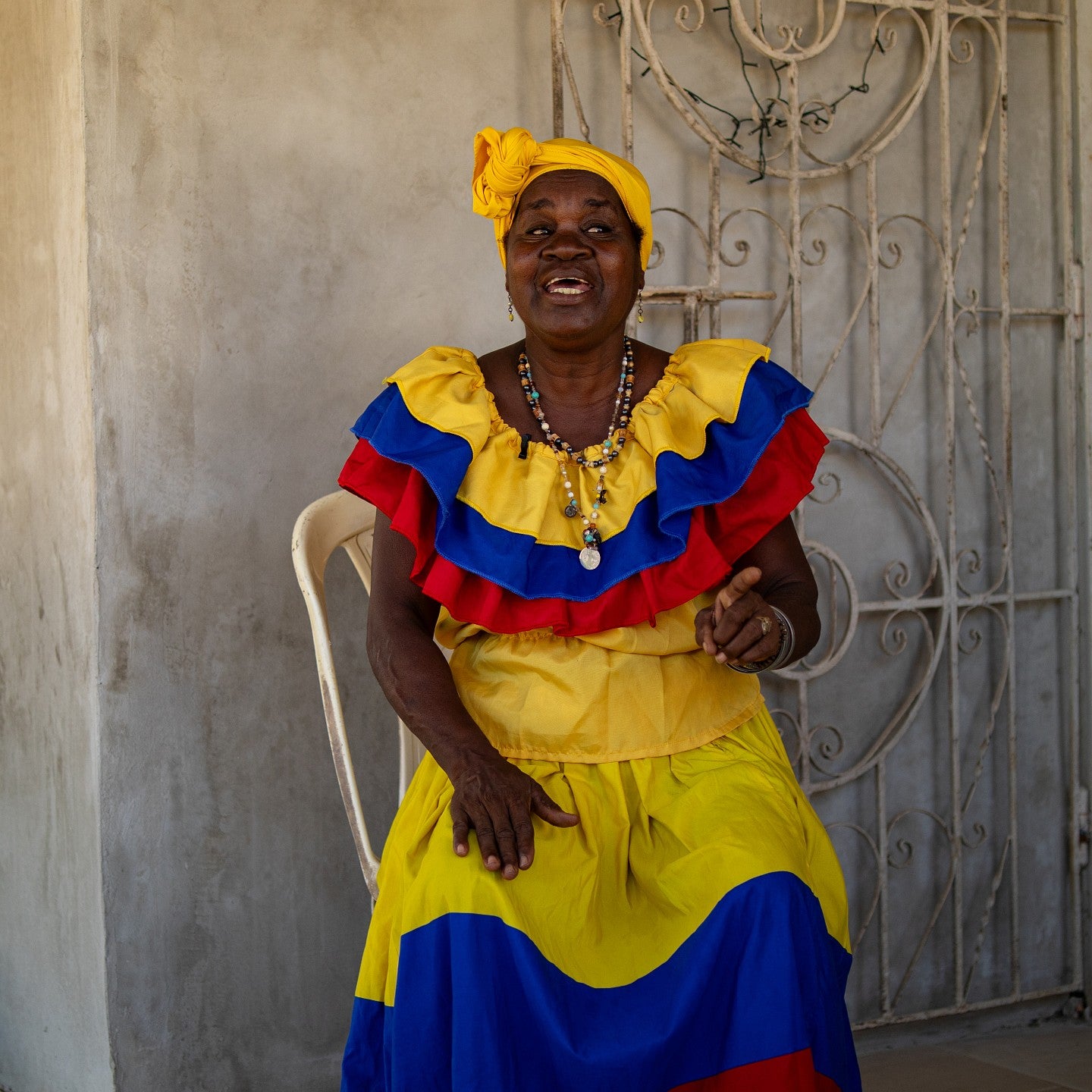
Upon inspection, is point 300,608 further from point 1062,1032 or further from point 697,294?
point 1062,1032

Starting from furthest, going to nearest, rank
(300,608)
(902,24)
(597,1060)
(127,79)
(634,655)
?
(902,24), (300,608), (127,79), (634,655), (597,1060)

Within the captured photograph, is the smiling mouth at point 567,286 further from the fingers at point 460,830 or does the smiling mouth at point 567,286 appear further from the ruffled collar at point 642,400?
the fingers at point 460,830

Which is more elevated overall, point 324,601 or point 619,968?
point 324,601

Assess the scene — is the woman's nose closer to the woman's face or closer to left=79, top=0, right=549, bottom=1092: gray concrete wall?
the woman's face

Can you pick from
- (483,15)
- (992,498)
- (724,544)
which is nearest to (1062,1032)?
(992,498)

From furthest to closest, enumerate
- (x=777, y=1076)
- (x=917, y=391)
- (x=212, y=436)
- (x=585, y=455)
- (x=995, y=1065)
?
(x=917, y=391) → (x=995, y=1065) → (x=212, y=436) → (x=585, y=455) → (x=777, y=1076)

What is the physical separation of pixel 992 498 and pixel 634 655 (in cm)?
167

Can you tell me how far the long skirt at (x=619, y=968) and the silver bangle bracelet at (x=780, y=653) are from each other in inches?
8.0

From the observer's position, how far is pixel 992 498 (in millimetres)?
3404

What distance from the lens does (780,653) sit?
2014 mm

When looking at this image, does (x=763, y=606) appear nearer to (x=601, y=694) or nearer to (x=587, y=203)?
(x=601, y=694)

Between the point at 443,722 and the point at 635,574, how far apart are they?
0.40 m

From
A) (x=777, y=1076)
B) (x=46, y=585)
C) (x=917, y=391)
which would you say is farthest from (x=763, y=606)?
(x=46, y=585)

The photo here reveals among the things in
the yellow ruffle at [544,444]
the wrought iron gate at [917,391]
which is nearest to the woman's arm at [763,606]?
the yellow ruffle at [544,444]
